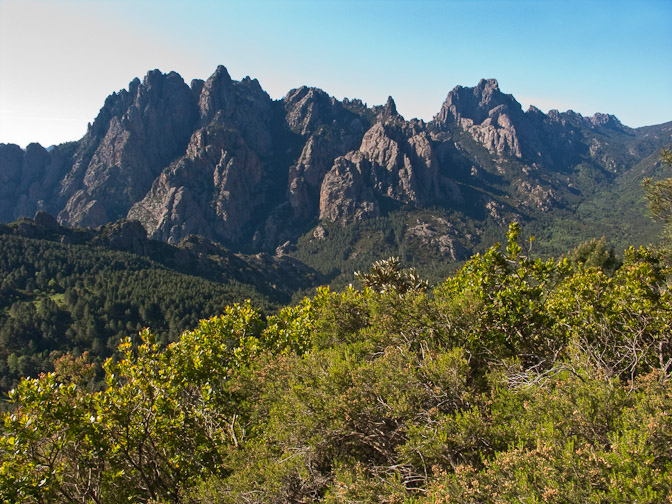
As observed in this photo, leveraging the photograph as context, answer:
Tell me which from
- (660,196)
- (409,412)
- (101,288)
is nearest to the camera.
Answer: (409,412)

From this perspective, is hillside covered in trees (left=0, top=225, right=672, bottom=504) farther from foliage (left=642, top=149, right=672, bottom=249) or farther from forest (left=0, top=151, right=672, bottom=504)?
foliage (left=642, top=149, right=672, bottom=249)

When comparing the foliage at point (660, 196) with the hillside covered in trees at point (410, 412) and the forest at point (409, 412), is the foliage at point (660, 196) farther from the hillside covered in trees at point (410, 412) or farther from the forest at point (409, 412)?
the hillside covered in trees at point (410, 412)

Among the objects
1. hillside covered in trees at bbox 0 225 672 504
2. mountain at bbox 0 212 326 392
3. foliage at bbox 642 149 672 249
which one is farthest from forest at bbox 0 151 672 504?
mountain at bbox 0 212 326 392

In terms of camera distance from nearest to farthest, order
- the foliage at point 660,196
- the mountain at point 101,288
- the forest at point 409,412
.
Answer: the forest at point 409,412, the foliage at point 660,196, the mountain at point 101,288

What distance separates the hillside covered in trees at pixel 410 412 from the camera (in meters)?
5.62

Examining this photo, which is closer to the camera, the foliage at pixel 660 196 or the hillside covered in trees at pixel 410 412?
the hillside covered in trees at pixel 410 412

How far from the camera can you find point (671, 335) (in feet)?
28.2

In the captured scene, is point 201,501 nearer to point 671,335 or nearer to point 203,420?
point 203,420

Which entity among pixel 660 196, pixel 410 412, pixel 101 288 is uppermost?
pixel 660 196

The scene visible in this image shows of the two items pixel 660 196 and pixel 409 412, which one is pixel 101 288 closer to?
pixel 409 412

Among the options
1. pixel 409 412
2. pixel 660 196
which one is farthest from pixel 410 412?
pixel 660 196

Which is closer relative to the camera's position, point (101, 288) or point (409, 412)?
point (409, 412)

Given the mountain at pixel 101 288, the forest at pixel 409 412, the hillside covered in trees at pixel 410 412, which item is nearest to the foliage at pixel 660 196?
the forest at pixel 409 412

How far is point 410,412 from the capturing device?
25.7 feet
